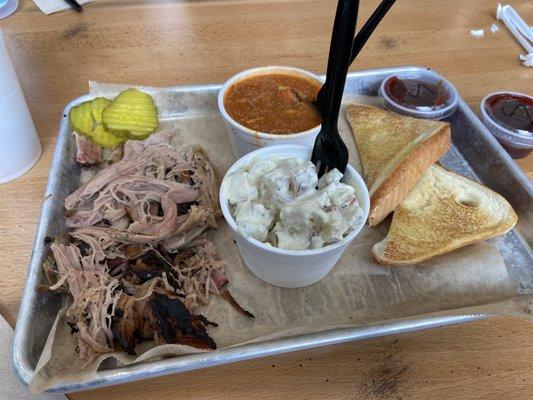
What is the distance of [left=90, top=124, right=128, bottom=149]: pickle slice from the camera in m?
1.72

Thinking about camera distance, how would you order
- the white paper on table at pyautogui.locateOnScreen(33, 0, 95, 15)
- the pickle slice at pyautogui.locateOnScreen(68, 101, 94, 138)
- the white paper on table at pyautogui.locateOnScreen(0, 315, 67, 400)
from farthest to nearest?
the white paper on table at pyautogui.locateOnScreen(33, 0, 95, 15), the pickle slice at pyautogui.locateOnScreen(68, 101, 94, 138), the white paper on table at pyautogui.locateOnScreen(0, 315, 67, 400)

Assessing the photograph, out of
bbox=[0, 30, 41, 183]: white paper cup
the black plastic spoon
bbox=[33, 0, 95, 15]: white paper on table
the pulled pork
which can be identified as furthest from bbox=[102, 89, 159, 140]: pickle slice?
bbox=[33, 0, 95, 15]: white paper on table

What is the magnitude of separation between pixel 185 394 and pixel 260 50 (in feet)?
6.26

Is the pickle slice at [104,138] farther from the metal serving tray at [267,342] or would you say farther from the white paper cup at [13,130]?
the white paper cup at [13,130]

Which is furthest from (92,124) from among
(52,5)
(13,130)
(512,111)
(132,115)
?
(512,111)

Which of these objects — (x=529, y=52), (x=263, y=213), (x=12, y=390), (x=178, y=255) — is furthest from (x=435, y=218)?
(x=529, y=52)

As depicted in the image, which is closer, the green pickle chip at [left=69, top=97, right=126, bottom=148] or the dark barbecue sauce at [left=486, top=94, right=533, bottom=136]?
the green pickle chip at [left=69, top=97, right=126, bottom=148]

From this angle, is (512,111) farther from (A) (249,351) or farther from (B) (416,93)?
(A) (249,351)

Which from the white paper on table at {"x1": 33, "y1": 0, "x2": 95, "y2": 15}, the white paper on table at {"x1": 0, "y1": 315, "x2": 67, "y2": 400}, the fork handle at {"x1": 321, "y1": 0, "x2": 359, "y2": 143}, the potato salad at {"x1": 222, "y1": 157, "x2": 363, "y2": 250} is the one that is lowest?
the white paper on table at {"x1": 0, "y1": 315, "x2": 67, "y2": 400}

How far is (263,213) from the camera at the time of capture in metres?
1.25

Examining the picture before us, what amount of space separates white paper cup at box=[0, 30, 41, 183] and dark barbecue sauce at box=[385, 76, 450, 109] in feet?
4.92

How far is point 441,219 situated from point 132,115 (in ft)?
4.09

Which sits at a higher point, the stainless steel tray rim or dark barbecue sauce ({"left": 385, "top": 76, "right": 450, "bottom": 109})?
dark barbecue sauce ({"left": 385, "top": 76, "right": 450, "bottom": 109})

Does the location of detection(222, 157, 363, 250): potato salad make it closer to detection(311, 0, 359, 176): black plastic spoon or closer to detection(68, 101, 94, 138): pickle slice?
detection(311, 0, 359, 176): black plastic spoon
